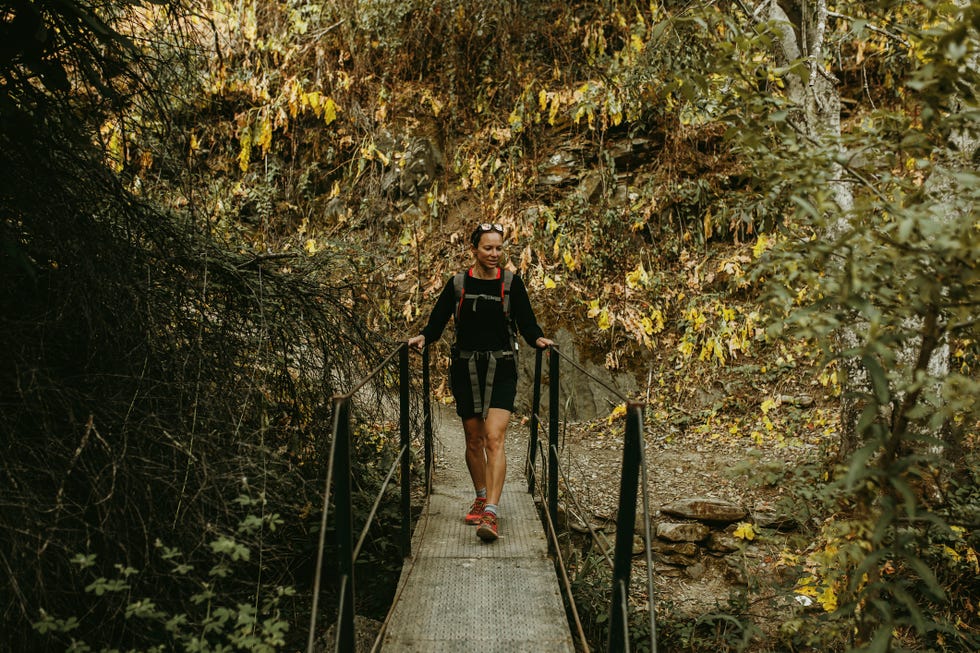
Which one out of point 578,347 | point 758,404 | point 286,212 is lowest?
point 758,404

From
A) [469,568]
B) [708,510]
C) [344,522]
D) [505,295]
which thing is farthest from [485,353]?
[708,510]

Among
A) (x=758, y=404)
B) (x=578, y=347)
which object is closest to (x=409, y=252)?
(x=578, y=347)

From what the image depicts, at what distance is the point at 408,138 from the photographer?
33.2 ft

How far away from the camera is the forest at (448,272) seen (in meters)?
2.20

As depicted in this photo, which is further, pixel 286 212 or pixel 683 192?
pixel 286 212

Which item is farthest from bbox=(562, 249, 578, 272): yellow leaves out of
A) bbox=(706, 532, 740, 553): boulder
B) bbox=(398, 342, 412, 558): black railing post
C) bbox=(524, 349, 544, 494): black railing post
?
bbox=(398, 342, 412, 558): black railing post

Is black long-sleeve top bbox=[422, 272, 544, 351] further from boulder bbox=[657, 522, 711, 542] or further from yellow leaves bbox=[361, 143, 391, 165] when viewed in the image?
yellow leaves bbox=[361, 143, 391, 165]

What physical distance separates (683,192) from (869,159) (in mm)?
6905

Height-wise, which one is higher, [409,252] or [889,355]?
[409,252]

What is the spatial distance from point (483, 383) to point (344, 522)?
1.88m

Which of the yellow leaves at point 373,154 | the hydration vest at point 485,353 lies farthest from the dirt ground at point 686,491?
the yellow leaves at point 373,154

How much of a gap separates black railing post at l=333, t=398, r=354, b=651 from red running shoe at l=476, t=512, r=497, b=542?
1.59m

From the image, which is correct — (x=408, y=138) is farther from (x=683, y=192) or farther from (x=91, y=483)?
(x=91, y=483)

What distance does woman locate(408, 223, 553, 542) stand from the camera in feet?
13.4
